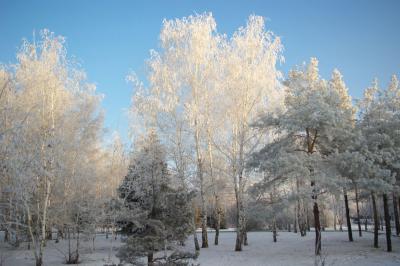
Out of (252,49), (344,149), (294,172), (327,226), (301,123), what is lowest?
(327,226)

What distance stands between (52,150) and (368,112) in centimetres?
1560

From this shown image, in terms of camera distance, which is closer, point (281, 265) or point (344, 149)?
point (281, 265)

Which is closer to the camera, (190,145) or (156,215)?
(156,215)

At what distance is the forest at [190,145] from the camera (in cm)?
1226

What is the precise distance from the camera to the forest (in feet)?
40.2

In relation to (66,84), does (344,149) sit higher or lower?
lower

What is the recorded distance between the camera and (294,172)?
15516mm

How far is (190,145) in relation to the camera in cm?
2355

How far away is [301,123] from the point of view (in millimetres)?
15930

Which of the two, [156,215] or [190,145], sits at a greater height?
[190,145]

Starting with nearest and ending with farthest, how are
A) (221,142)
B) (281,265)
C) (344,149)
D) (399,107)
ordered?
(281,265) < (344,149) < (399,107) < (221,142)

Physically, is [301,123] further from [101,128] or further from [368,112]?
[101,128]

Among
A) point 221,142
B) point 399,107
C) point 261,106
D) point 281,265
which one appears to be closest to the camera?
point 281,265

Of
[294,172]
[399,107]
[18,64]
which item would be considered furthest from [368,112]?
[18,64]
